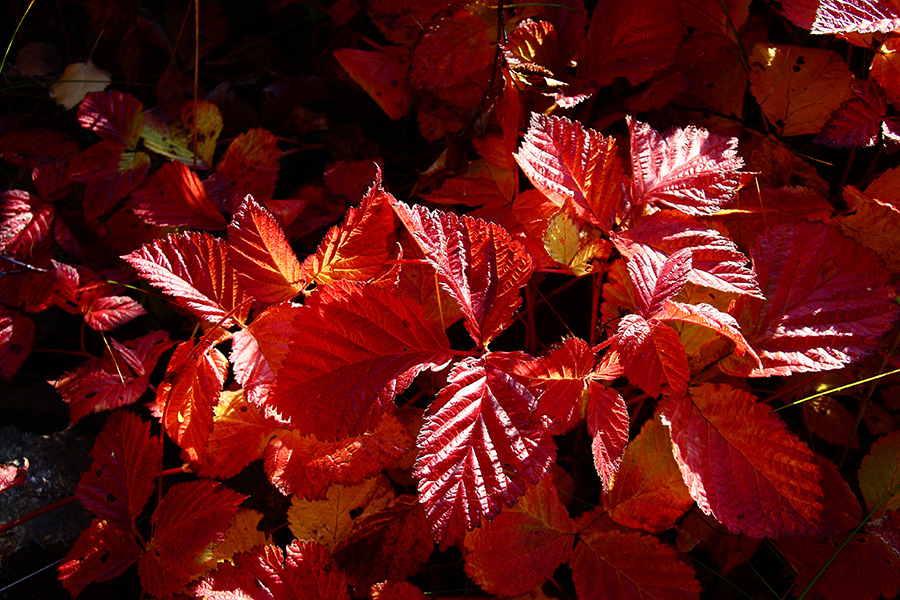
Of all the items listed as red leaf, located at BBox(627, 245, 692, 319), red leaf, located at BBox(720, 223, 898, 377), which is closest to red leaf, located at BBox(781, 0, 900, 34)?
red leaf, located at BBox(720, 223, 898, 377)

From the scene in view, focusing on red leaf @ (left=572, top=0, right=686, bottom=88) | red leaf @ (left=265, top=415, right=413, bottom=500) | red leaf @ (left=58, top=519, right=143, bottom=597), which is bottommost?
red leaf @ (left=58, top=519, right=143, bottom=597)

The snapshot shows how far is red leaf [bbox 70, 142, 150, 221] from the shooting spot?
4.62 feet

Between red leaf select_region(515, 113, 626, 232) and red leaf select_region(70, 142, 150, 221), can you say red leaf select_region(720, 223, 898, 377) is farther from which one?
red leaf select_region(70, 142, 150, 221)

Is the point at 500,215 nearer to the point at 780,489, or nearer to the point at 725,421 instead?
the point at 725,421

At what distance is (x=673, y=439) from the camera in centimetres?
99

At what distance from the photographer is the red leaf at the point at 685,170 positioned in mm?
1058

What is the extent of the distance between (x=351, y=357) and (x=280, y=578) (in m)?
0.47

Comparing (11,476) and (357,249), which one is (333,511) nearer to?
(357,249)

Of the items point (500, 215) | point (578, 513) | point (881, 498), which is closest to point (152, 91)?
point (500, 215)

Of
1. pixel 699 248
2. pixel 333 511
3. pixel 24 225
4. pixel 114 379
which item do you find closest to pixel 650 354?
pixel 699 248

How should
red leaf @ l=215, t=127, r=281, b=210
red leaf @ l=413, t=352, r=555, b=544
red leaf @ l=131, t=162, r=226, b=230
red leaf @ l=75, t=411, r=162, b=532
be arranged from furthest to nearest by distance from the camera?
red leaf @ l=215, t=127, r=281, b=210 → red leaf @ l=131, t=162, r=226, b=230 → red leaf @ l=75, t=411, r=162, b=532 → red leaf @ l=413, t=352, r=555, b=544

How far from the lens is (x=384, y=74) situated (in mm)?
1455

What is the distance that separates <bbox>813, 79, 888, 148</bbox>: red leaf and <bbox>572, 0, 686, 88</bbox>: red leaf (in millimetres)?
348

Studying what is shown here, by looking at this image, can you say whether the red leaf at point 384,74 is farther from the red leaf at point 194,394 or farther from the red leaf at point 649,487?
the red leaf at point 649,487
